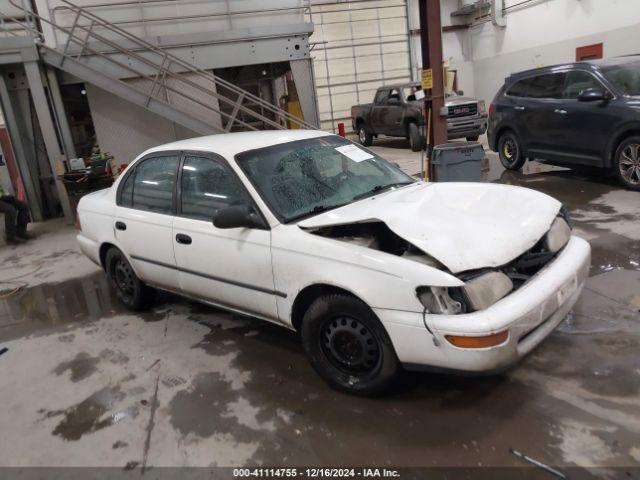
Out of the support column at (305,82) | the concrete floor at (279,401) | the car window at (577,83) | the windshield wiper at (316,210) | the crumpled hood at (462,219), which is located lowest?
the concrete floor at (279,401)

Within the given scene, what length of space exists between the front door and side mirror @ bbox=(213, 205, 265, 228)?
→ 0.07m

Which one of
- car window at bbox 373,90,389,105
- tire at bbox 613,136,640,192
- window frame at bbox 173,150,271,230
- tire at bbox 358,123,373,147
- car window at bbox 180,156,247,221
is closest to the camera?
window frame at bbox 173,150,271,230

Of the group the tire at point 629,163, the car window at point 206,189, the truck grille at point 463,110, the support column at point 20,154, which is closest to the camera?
the car window at point 206,189

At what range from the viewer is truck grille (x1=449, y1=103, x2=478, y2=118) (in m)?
12.1

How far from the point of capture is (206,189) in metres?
3.59

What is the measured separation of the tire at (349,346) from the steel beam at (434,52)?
485 centimetres

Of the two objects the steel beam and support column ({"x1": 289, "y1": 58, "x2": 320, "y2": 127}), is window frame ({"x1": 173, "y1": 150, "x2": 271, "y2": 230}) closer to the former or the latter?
the steel beam

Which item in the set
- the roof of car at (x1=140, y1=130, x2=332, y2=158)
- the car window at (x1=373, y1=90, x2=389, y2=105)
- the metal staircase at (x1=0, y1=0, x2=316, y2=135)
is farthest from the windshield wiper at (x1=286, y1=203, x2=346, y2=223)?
the car window at (x1=373, y1=90, x2=389, y2=105)

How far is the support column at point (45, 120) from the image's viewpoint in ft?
27.2

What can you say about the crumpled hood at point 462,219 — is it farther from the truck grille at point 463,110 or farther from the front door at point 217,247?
the truck grille at point 463,110

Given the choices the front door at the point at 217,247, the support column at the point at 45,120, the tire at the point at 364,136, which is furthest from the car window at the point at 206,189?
the tire at the point at 364,136

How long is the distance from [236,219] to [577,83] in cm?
634

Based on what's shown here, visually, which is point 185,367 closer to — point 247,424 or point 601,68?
point 247,424

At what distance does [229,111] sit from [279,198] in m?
9.51
